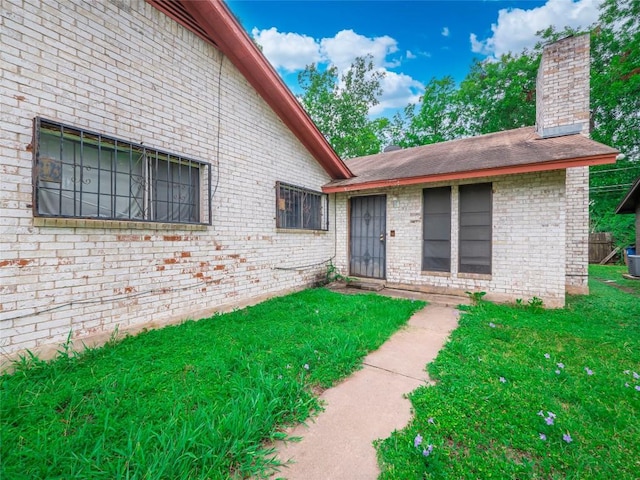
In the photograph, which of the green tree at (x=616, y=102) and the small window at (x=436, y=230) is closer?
the small window at (x=436, y=230)

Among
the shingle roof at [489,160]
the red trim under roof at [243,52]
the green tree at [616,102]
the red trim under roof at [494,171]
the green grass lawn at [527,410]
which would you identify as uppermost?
the green tree at [616,102]

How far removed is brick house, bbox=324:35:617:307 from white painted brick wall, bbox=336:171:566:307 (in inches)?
0.6

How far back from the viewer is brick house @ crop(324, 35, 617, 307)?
4676mm

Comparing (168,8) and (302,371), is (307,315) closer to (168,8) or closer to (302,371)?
(302,371)

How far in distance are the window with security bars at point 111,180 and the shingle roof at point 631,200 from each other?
48.0 ft

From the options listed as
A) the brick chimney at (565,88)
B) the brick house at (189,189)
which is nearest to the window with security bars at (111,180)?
the brick house at (189,189)

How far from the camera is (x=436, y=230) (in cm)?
Result: 582

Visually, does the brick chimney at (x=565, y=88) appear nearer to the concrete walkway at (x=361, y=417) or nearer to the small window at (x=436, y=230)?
the small window at (x=436, y=230)

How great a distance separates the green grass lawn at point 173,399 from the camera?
147cm

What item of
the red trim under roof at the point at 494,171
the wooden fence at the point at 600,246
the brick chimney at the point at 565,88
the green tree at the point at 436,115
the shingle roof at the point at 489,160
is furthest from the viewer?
the green tree at the point at 436,115

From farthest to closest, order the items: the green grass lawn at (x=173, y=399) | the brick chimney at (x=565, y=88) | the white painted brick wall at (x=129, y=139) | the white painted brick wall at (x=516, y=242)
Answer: the brick chimney at (x=565, y=88) → the white painted brick wall at (x=516, y=242) → the white painted brick wall at (x=129, y=139) → the green grass lawn at (x=173, y=399)

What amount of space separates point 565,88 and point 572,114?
24.2 inches

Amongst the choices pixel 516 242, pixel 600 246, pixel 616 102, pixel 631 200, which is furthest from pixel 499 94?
pixel 516 242

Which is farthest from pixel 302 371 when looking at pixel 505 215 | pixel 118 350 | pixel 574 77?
pixel 574 77
